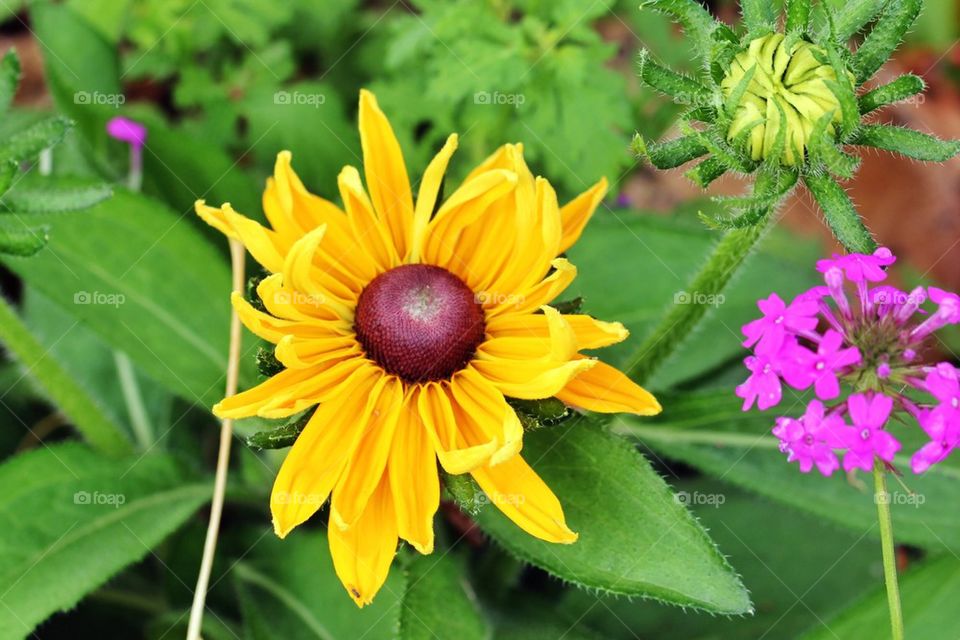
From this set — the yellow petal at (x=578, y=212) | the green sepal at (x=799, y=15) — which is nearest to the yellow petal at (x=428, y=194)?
the yellow petal at (x=578, y=212)

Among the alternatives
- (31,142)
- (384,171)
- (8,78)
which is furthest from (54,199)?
(384,171)

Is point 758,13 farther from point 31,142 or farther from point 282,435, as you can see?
point 31,142

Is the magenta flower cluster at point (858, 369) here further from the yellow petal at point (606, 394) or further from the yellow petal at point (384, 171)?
the yellow petal at point (384, 171)

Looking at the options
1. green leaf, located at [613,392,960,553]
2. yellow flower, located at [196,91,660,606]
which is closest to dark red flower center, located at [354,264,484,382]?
yellow flower, located at [196,91,660,606]

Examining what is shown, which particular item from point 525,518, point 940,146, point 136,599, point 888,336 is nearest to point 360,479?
point 525,518

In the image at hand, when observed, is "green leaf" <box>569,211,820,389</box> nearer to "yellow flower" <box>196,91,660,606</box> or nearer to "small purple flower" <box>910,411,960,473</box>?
"yellow flower" <box>196,91,660,606</box>

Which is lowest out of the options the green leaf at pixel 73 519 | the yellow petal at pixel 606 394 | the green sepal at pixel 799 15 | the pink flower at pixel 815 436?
the green leaf at pixel 73 519
